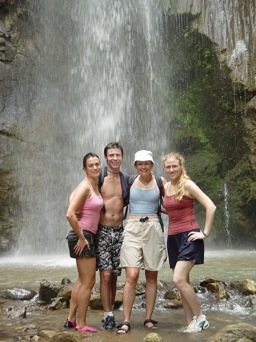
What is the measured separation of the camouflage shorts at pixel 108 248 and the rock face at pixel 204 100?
979cm

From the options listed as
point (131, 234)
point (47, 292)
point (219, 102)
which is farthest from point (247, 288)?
point (219, 102)

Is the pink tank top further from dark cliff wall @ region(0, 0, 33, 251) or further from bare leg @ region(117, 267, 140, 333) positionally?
dark cliff wall @ region(0, 0, 33, 251)

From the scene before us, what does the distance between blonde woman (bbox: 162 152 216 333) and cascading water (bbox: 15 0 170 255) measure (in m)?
10.4

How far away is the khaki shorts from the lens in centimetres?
475

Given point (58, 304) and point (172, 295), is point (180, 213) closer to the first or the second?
point (172, 295)

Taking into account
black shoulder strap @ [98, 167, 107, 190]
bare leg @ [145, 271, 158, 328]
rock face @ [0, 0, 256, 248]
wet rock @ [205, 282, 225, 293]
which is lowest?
wet rock @ [205, 282, 225, 293]

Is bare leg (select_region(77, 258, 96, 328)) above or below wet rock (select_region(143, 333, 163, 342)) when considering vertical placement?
above

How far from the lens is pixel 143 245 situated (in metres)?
4.80

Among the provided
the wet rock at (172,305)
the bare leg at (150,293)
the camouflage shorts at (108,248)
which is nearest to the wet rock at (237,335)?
the bare leg at (150,293)

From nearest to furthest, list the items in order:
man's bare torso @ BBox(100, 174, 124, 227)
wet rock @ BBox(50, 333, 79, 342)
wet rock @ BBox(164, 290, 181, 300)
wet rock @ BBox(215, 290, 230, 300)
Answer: wet rock @ BBox(50, 333, 79, 342) → man's bare torso @ BBox(100, 174, 124, 227) → wet rock @ BBox(215, 290, 230, 300) → wet rock @ BBox(164, 290, 181, 300)

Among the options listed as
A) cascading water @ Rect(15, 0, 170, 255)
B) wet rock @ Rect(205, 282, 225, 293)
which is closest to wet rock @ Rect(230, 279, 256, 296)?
wet rock @ Rect(205, 282, 225, 293)

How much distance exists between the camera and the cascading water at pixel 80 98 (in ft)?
50.6

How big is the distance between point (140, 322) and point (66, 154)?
36.9 ft

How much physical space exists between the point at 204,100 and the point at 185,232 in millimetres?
11488
